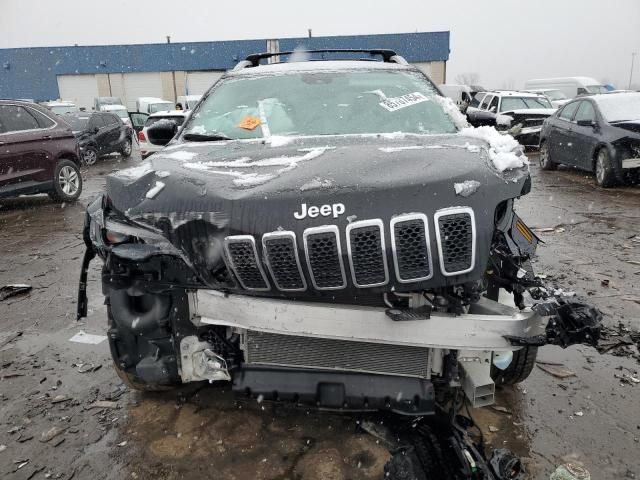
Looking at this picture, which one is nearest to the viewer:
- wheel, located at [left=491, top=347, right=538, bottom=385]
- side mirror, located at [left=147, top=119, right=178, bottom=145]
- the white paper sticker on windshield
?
wheel, located at [left=491, top=347, right=538, bottom=385]

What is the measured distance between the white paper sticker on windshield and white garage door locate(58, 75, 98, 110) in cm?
3969

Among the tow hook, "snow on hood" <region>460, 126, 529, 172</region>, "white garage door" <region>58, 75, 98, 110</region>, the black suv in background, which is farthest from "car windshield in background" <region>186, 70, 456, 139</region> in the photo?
"white garage door" <region>58, 75, 98, 110</region>

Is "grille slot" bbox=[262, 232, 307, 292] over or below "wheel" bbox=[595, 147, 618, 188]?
over

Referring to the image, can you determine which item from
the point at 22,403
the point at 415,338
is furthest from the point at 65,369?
the point at 415,338

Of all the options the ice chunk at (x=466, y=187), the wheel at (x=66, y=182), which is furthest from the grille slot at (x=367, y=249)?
the wheel at (x=66, y=182)

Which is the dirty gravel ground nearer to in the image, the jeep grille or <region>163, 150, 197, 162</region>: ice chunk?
the jeep grille

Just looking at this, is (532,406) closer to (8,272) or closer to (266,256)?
(266,256)

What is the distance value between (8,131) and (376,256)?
26.5 ft

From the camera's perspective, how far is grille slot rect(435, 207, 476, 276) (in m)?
1.94

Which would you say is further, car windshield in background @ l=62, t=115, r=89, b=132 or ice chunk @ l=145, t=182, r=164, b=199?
car windshield in background @ l=62, t=115, r=89, b=132

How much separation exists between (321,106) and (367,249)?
1.76 meters

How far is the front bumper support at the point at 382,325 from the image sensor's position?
2.08 m

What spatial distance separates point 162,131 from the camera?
3994 mm

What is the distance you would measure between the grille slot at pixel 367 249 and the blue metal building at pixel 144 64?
36.0m
